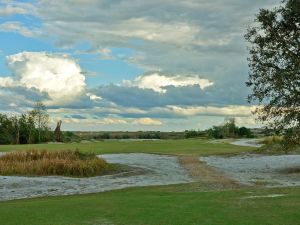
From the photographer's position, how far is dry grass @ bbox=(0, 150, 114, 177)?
113 ft

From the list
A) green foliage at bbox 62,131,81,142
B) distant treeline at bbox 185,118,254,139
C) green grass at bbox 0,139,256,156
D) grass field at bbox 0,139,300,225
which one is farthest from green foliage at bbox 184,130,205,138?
grass field at bbox 0,139,300,225

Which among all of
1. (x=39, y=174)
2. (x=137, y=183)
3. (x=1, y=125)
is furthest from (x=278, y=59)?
(x=1, y=125)

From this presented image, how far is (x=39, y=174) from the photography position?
34219 millimetres

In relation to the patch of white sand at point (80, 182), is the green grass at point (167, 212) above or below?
above

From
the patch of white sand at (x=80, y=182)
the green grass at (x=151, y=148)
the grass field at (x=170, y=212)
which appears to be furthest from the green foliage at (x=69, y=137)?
the grass field at (x=170, y=212)

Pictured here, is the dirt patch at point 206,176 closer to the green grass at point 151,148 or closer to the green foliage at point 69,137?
the green grass at point 151,148

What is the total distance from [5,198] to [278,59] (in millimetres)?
18931

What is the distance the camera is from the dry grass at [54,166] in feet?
113

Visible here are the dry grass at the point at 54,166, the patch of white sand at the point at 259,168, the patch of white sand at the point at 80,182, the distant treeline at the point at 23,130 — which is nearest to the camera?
the patch of white sand at the point at 80,182

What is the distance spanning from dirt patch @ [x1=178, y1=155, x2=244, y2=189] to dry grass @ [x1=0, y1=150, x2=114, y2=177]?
622 cm

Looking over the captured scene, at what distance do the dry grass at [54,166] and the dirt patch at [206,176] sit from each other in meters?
6.22

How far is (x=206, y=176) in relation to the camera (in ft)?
109

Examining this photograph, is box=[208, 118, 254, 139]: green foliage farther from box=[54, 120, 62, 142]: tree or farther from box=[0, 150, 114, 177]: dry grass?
box=[0, 150, 114, 177]: dry grass

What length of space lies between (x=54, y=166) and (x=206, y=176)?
10066 millimetres
